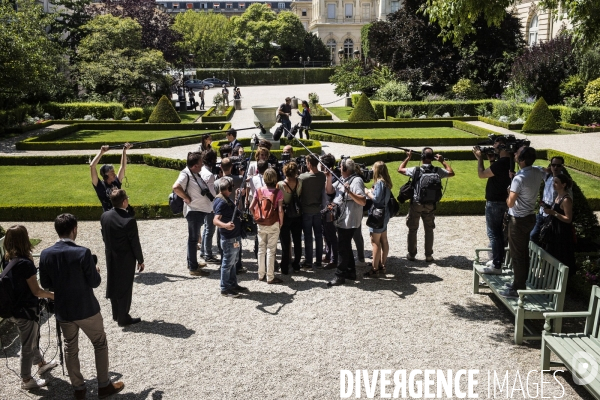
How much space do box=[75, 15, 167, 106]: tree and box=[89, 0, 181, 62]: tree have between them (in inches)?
255

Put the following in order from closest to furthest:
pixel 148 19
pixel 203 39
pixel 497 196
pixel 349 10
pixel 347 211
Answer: pixel 497 196 < pixel 347 211 < pixel 148 19 < pixel 203 39 < pixel 349 10

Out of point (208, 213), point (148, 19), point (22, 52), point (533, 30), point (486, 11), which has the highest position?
point (148, 19)

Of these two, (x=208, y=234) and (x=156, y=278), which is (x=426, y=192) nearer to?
(x=208, y=234)

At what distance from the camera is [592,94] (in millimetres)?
25734

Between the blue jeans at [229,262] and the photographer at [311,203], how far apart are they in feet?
4.35

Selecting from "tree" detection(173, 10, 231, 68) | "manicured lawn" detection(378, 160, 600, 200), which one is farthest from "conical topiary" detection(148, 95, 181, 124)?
"tree" detection(173, 10, 231, 68)

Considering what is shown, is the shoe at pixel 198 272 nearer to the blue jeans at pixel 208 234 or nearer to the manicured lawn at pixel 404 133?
the blue jeans at pixel 208 234

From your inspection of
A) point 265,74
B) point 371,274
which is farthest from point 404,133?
point 265,74

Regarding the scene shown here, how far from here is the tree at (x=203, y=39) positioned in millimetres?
64562

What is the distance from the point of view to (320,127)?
969 inches

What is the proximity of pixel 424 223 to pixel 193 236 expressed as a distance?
346 cm

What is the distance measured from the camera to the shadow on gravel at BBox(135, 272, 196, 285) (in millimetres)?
8242

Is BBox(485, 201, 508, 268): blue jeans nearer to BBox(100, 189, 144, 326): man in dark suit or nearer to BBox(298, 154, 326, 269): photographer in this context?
BBox(298, 154, 326, 269): photographer

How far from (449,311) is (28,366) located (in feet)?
15.3
